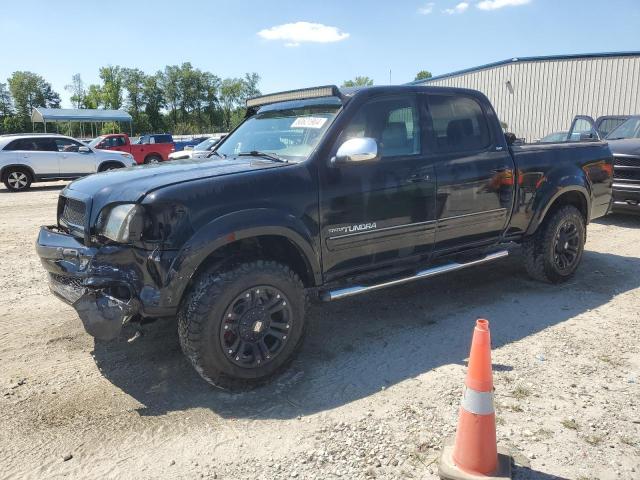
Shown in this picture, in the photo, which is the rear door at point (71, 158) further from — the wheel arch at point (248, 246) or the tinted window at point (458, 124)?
the wheel arch at point (248, 246)

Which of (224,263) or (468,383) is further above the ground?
(224,263)

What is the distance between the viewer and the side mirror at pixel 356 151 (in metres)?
3.64

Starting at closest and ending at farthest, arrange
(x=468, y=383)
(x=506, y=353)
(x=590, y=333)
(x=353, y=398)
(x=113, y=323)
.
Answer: (x=468, y=383) → (x=113, y=323) → (x=353, y=398) → (x=506, y=353) → (x=590, y=333)

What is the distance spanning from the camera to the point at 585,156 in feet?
18.9

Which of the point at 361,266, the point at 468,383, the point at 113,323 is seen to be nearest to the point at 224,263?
the point at 113,323

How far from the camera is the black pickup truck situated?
3.15m

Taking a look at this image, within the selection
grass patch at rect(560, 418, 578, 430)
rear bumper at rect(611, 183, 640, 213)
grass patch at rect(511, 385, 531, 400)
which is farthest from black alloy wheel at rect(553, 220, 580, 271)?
rear bumper at rect(611, 183, 640, 213)

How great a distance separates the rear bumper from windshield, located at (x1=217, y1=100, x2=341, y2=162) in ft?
23.0

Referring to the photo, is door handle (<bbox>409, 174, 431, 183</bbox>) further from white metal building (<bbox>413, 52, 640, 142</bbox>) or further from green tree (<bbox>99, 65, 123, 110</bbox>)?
green tree (<bbox>99, 65, 123, 110</bbox>)

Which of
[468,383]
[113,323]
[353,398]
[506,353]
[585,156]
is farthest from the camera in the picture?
[585,156]

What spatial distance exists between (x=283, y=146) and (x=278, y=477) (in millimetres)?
2453

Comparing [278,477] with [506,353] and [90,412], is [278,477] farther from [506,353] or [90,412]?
[506,353]

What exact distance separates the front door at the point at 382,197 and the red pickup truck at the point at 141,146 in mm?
21233

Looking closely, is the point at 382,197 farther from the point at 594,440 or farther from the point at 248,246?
the point at 594,440
